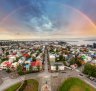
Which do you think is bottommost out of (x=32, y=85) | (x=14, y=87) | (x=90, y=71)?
Result: (x=14, y=87)

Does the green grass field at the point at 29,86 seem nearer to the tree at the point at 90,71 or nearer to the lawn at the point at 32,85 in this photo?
the lawn at the point at 32,85

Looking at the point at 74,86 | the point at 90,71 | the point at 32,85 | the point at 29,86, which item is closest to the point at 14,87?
the point at 29,86

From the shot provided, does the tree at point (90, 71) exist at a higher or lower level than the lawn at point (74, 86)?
higher

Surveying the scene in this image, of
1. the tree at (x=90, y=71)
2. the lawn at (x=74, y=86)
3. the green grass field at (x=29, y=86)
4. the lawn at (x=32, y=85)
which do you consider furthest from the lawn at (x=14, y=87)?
the tree at (x=90, y=71)

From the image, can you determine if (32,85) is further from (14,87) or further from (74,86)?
(74,86)

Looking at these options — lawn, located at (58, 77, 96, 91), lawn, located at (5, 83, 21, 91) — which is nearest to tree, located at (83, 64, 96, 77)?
lawn, located at (58, 77, 96, 91)

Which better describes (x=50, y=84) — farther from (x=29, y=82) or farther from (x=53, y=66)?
(x=53, y=66)

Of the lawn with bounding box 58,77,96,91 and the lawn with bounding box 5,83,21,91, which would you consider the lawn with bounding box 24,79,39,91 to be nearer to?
the lawn with bounding box 5,83,21,91

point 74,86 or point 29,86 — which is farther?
point 29,86
